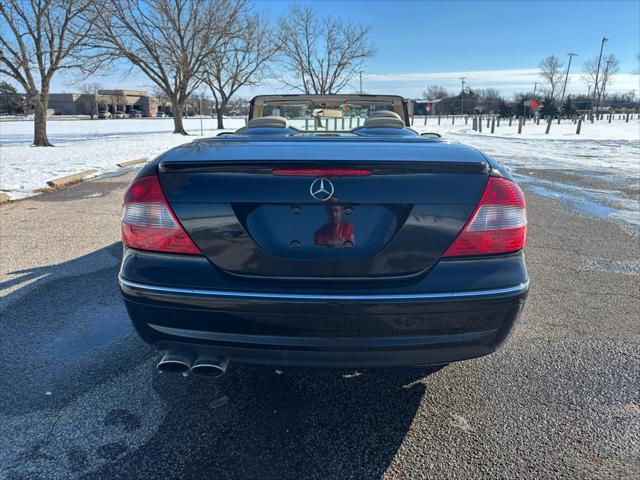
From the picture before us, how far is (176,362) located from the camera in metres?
1.97

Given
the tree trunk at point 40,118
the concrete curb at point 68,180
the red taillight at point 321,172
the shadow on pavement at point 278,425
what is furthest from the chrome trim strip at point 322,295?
the tree trunk at point 40,118

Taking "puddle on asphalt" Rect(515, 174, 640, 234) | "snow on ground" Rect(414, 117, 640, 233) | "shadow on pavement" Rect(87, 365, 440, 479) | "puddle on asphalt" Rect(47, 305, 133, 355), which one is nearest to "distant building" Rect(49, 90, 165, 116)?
"snow on ground" Rect(414, 117, 640, 233)

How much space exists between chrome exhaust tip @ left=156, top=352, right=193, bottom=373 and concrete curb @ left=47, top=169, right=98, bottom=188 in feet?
28.1

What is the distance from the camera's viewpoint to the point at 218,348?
6.37ft

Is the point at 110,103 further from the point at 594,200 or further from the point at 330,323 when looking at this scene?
the point at 330,323

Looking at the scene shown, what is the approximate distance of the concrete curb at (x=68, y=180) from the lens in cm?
912

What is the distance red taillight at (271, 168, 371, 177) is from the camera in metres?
1.88

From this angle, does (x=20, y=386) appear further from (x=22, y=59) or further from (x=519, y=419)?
(x=22, y=59)

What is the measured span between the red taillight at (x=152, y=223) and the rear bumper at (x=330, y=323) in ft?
0.56

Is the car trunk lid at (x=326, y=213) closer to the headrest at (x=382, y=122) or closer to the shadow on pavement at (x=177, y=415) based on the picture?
the shadow on pavement at (x=177, y=415)

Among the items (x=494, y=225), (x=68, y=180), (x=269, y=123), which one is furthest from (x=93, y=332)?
(x=68, y=180)

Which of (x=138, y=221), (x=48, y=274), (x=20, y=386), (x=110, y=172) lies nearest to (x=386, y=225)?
(x=138, y=221)

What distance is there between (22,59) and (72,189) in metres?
11.4

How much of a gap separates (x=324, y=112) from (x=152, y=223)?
3.61 m
